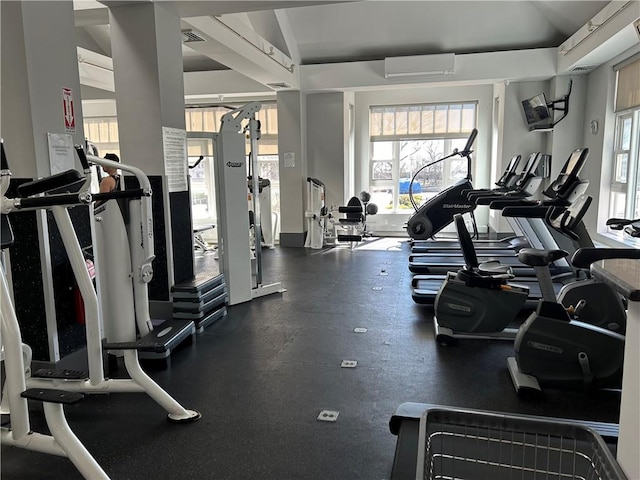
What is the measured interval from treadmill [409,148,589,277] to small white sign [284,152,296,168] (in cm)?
326

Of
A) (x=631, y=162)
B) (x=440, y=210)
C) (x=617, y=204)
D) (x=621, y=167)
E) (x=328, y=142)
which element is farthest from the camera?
(x=328, y=142)

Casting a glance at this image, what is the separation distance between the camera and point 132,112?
4.24 m

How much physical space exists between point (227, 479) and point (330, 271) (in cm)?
457

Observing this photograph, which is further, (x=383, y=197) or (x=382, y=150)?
(x=383, y=197)

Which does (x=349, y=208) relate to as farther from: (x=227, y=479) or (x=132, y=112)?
(x=227, y=479)

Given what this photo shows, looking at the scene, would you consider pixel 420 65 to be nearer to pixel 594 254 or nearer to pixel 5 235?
pixel 594 254

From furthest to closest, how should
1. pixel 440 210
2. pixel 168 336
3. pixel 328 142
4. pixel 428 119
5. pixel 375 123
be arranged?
pixel 375 123 < pixel 428 119 < pixel 328 142 < pixel 440 210 < pixel 168 336

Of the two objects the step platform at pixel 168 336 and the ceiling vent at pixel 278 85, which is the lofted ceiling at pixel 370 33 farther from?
the step platform at pixel 168 336

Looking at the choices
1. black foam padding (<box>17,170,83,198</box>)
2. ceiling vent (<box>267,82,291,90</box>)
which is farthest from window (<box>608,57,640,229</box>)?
black foam padding (<box>17,170,83,198</box>)

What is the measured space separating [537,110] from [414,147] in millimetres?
2828

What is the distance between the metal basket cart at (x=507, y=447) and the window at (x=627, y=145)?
18.6 feet

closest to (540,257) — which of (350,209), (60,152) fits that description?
(60,152)

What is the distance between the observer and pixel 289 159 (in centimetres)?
876

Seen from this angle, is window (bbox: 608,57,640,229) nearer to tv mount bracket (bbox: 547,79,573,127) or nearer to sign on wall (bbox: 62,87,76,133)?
tv mount bracket (bbox: 547,79,573,127)
